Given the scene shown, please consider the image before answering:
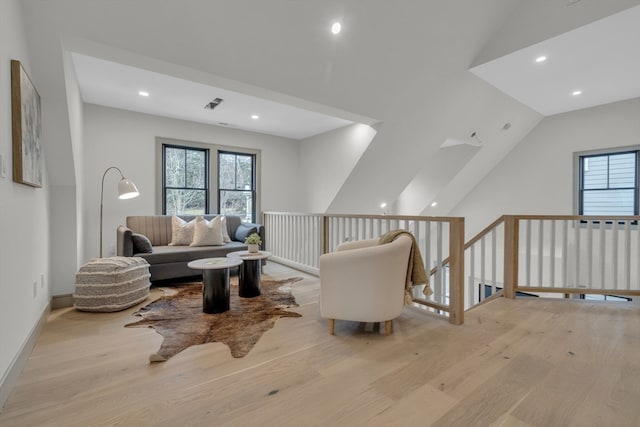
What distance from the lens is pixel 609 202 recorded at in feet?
17.0

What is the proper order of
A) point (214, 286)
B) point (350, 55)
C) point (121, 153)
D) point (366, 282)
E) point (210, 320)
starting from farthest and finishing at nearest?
point (121, 153) → point (350, 55) → point (214, 286) → point (210, 320) → point (366, 282)

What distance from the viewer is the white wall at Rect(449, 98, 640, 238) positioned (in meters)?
4.93

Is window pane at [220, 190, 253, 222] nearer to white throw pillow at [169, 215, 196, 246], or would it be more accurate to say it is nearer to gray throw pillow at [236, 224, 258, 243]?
gray throw pillow at [236, 224, 258, 243]

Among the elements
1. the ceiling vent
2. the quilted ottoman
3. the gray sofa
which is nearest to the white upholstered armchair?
the quilted ottoman

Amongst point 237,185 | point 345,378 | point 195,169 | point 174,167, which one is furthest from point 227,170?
point 345,378

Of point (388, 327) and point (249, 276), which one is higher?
point (249, 276)

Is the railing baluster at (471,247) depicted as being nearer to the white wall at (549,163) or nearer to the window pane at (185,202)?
the white wall at (549,163)

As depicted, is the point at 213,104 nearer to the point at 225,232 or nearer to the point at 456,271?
the point at 225,232

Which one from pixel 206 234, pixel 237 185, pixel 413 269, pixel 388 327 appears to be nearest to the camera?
pixel 388 327

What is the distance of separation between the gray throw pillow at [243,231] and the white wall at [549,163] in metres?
5.12

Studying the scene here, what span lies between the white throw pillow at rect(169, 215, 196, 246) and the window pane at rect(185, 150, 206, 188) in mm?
1076

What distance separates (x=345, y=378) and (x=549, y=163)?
6.18m

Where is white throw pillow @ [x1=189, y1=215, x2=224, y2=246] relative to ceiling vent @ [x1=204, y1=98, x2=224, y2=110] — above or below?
below

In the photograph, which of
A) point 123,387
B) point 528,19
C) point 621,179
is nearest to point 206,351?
point 123,387
